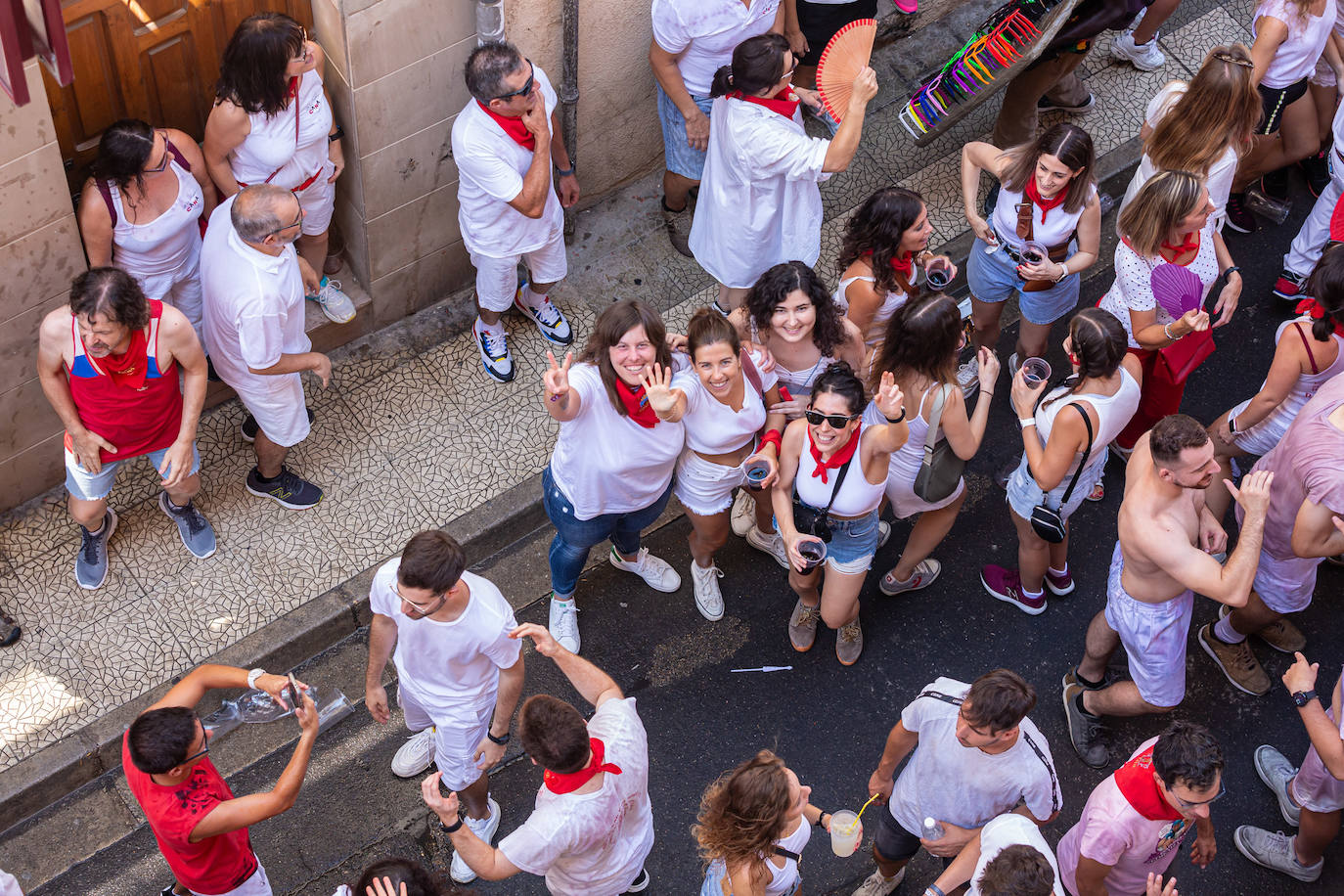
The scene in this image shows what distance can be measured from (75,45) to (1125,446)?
533 cm

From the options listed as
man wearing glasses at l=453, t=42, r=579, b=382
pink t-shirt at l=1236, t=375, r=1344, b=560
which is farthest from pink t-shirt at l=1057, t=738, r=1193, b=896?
man wearing glasses at l=453, t=42, r=579, b=382

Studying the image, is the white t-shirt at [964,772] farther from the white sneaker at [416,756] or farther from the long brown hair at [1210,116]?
the long brown hair at [1210,116]

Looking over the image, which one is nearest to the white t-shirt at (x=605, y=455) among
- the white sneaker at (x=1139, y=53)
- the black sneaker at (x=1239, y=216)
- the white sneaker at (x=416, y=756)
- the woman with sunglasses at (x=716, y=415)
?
the woman with sunglasses at (x=716, y=415)

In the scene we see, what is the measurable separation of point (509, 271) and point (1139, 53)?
4.65 m

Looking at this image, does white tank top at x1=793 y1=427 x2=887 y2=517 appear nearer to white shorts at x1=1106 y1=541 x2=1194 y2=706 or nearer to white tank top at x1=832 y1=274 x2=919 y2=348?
white tank top at x1=832 y1=274 x2=919 y2=348

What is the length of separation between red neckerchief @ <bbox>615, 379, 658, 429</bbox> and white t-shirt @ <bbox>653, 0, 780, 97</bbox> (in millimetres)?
2144

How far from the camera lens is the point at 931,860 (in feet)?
18.2

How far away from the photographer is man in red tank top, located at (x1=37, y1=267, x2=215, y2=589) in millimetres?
5004

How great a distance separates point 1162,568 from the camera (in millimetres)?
5047

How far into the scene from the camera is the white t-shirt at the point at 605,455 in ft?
17.1

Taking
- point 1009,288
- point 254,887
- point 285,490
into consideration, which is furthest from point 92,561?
point 1009,288

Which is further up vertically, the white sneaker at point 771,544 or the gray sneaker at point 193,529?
the gray sneaker at point 193,529

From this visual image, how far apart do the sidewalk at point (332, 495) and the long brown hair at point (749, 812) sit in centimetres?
267

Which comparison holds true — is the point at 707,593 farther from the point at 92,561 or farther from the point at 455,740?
the point at 92,561
